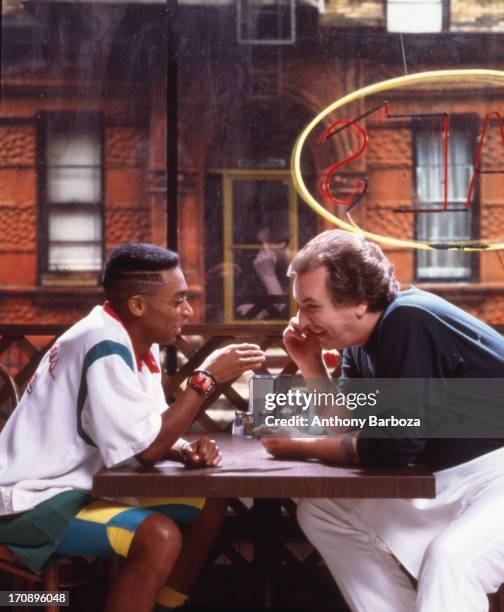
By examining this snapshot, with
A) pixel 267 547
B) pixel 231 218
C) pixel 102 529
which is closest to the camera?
pixel 102 529

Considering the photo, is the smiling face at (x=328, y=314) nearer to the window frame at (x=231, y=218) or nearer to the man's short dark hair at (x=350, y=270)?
the man's short dark hair at (x=350, y=270)

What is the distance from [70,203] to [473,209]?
2459 mm

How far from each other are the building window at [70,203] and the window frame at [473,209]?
6.30 ft

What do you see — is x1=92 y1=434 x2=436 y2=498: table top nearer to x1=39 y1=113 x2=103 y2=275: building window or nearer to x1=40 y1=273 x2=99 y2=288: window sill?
x1=40 y1=273 x2=99 y2=288: window sill

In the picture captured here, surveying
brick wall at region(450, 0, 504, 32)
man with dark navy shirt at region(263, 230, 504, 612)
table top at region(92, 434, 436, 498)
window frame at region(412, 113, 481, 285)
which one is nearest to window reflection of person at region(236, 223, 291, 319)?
window frame at region(412, 113, 481, 285)

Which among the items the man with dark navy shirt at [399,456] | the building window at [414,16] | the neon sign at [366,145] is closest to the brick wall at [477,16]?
the building window at [414,16]

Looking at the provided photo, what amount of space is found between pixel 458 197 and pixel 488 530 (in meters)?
3.53

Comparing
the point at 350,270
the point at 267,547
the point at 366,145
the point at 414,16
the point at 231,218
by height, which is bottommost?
the point at 267,547

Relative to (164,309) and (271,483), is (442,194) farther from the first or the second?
(271,483)

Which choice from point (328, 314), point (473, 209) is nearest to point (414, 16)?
point (473, 209)

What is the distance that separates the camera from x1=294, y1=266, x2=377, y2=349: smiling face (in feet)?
8.48

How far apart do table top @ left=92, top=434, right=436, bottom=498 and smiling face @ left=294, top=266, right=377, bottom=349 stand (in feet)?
1.49

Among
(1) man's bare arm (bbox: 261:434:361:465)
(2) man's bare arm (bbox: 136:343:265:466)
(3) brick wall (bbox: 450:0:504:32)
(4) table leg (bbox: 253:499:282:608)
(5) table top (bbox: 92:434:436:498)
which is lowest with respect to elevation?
(4) table leg (bbox: 253:499:282:608)

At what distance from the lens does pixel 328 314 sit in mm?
2600
